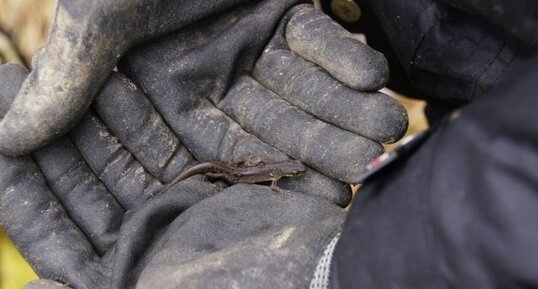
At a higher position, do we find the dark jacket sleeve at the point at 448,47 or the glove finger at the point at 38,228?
the dark jacket sleeve at the point at 448,47

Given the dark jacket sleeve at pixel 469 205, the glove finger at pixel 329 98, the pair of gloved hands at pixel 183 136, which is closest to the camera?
the dark jacket sleeve at pixel 469 205

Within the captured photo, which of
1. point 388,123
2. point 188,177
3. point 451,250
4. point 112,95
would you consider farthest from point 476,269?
point 112,95

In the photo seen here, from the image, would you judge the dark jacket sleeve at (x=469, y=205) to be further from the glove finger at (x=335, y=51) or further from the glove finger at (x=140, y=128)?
the glove finger at (x=140, y=128)

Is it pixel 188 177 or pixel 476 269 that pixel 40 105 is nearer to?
pixel 188 177

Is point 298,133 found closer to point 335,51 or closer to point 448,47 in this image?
point 335,51

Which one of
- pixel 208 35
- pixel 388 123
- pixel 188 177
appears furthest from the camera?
pixel 208 35

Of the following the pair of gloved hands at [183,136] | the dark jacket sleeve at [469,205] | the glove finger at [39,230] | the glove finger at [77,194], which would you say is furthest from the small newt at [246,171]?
the dark jacket sleeve at [469,205]

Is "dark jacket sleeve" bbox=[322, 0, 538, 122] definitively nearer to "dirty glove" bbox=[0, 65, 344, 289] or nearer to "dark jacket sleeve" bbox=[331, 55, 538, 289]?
"dirty glove" bbox=[0, 65, 344, 289]
